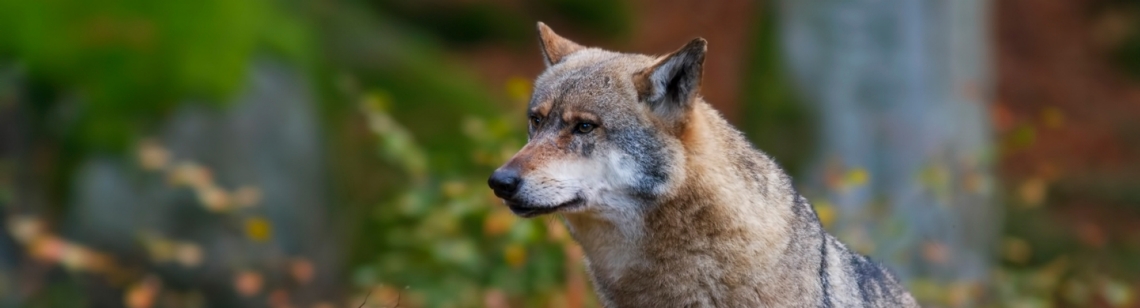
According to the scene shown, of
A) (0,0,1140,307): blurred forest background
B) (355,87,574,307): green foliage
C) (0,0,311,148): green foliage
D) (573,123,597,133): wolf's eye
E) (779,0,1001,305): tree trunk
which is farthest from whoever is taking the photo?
(779,0,1001,305): tree trunk

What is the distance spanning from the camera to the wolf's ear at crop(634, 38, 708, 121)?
381 cm

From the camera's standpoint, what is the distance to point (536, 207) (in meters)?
3.77

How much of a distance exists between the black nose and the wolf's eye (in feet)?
0.92

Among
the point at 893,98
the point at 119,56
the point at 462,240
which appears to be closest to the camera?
the point at 462,240

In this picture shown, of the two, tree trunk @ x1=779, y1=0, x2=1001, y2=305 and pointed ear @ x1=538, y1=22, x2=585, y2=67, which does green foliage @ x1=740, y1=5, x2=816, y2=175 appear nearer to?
tree trunk @ x1=779, y1=0, x2=1001, y2=305

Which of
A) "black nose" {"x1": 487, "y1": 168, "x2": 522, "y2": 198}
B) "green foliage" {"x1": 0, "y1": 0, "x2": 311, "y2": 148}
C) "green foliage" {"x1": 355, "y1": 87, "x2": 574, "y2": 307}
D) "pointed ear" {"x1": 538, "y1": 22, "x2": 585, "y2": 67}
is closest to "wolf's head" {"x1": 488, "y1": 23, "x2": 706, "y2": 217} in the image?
"black nose" {"x1": 487, "y1": 168, "x2": 522, "y2": 198}

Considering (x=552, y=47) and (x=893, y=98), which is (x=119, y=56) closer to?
(x=552, y=47)

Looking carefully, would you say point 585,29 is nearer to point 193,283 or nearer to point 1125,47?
point 1125,47

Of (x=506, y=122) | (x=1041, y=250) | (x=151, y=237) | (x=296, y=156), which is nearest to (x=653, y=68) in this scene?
(x=506, y=122)

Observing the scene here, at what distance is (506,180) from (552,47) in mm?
980

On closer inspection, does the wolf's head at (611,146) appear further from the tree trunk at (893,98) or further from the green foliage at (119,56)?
the green foliage at (119,56)

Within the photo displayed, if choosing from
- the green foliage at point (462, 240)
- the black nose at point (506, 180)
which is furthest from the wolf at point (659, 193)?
the green foliage at point (462, 240)

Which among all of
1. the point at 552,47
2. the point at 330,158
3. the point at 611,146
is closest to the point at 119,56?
the point at 330,158

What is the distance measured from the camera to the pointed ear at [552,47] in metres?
4.51
